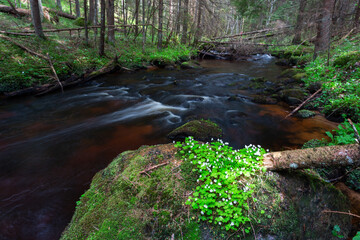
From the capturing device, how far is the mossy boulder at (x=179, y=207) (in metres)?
2.23

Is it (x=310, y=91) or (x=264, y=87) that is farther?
(x=264, y=87)

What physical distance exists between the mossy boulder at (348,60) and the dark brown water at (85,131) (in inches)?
155

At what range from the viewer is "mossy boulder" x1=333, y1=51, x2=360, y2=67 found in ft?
26.9

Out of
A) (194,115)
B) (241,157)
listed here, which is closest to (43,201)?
(241,157)

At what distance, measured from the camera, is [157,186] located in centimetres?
260

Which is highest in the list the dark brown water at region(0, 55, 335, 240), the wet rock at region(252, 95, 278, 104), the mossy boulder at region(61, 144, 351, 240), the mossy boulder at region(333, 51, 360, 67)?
the mossy boulder at region(333, 51, 360, 67)

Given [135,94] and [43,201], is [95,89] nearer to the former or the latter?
[135,94]

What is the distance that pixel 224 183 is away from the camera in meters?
2.38

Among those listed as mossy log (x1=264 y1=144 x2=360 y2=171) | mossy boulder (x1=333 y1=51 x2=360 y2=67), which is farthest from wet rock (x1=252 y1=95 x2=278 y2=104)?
mossy log (x1=264 y1=144 x2=360 y2=171)

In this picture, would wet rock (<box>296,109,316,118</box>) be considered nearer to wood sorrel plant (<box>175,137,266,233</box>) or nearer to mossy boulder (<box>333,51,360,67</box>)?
mossy boulder (<box>333,51,360,67</box>)

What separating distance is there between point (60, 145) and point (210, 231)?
16.0 ft

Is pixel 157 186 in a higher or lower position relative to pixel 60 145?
higher

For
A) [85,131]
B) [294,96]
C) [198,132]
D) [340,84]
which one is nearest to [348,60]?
[340,84]

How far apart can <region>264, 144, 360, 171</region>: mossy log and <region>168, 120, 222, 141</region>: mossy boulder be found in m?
2.83
